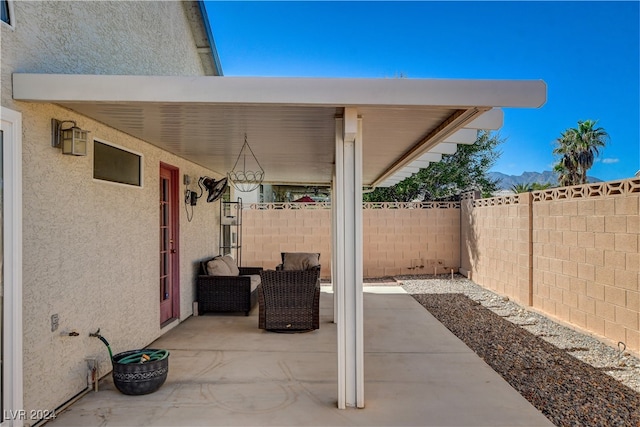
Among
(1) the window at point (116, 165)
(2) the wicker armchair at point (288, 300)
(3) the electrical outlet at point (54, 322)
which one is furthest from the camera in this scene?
(2) the wicker armchair at point (288, 300)

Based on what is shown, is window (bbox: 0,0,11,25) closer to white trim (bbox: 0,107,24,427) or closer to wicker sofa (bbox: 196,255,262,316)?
white trim (bbox: 0,107,24,427)

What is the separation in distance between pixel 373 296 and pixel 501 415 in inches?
228

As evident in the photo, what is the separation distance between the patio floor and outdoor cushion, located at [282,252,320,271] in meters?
3.18

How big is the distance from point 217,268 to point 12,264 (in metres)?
4.74

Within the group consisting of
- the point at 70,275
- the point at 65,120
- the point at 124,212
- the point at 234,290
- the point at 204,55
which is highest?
the point at 204,55

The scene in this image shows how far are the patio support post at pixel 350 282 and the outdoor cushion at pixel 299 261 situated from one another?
228 inches

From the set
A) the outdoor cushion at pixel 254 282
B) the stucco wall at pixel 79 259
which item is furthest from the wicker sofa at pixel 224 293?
the stucco wall at pixel 79 259

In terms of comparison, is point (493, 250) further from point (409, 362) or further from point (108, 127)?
point (108, 127)

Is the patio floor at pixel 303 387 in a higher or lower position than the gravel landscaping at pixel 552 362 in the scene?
higher

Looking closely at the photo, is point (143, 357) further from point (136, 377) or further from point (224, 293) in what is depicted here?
point (224, 293)

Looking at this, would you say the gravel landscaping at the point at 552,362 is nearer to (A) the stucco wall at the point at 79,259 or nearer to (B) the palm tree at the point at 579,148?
(A) the stucco wall at the point at 79,259

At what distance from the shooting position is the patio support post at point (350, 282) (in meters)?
3.87

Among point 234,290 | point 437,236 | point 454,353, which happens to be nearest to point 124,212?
point 234,290

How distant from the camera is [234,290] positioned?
7.65m
